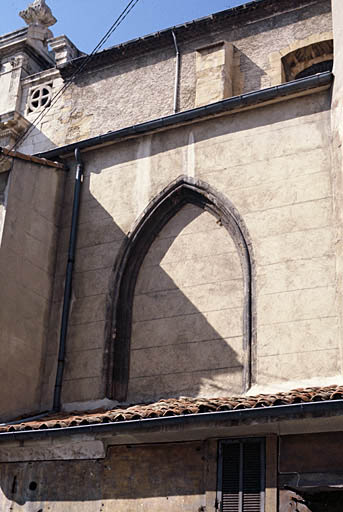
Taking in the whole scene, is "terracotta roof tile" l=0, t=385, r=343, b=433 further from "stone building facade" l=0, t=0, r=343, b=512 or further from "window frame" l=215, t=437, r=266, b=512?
"window frame" l=215, t=437, r=266, b=512

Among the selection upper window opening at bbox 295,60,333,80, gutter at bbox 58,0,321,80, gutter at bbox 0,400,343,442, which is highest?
gutter at bbox 58,0,321,80

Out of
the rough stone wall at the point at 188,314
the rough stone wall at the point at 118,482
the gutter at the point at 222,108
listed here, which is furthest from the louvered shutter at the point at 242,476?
the gutter at the point at 222,108

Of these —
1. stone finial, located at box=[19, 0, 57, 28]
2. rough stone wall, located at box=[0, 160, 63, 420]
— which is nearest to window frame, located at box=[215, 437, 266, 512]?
rough stone wall, located at box=[0, 160, 63, 420]

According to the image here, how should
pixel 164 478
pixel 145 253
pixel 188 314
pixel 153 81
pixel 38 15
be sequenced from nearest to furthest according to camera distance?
1. pixel 164 478
2. pixel 188 314
3. pixel 145 253
4. pixel 153 81
5. pixel 38 15

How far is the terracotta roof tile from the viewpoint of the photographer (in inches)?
334

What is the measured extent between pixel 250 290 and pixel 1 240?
3.42 meters

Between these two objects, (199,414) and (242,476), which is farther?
(242,476)

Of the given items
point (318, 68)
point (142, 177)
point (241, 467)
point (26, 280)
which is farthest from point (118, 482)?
point (318, 68)

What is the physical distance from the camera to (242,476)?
911 centimetres

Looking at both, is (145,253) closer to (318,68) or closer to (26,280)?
(26,280)

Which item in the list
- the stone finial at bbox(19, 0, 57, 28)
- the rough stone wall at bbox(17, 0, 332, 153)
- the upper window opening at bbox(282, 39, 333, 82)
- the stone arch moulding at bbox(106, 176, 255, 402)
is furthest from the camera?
the stone finial at bbox(19, 0, 57, 28)

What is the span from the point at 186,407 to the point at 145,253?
356cm

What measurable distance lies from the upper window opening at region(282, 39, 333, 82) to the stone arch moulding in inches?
133

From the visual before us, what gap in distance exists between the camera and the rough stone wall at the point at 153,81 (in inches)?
566
